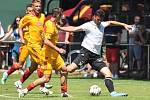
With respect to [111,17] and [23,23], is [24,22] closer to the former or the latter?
[23,23]

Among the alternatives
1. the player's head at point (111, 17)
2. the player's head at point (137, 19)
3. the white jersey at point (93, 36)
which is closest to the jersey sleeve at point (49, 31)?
the white jersey at point (93, 36)

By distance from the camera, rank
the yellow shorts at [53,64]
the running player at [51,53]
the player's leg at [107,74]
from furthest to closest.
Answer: the player's leg at [107,74], the yellow shorts at [53,64], the running player at [51,53]

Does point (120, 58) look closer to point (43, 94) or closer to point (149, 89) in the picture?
point (149, 89)

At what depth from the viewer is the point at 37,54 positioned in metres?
16.5

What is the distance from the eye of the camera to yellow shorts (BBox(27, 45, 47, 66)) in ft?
51.7

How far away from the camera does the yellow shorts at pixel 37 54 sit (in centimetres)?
1575

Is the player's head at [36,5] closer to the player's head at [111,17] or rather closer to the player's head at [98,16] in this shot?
the player's head at [98,16]

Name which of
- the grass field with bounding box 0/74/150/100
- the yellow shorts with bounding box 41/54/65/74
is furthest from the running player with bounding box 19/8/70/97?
the grass field with bounding box 0/74/150/100

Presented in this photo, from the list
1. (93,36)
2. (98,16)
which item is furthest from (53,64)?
(98,16)

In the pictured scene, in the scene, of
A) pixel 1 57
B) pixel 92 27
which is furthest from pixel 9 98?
pixel 1 57

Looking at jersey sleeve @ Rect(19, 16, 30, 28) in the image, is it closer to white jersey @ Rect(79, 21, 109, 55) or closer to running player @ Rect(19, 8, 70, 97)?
white jersey @ Rect(79, 21, 109, 55)

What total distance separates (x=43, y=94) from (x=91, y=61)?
1423mm

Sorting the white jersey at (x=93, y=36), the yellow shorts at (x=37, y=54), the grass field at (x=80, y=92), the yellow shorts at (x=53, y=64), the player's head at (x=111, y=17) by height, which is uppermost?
the player's head at (x=111, y=17)

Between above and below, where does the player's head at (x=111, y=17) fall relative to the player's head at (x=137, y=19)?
above
